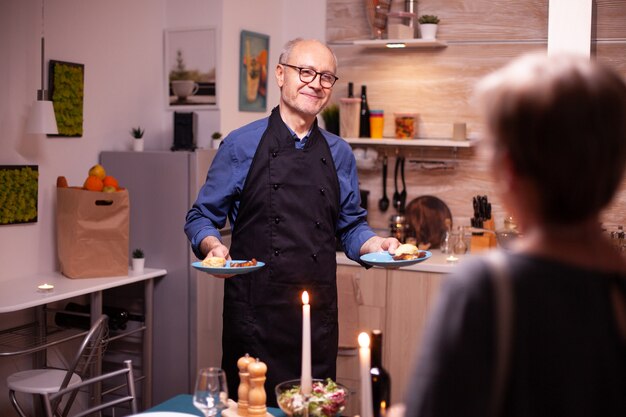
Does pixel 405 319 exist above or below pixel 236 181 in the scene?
below

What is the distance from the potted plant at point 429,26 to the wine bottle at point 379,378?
291cm

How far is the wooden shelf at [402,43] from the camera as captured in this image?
427cm

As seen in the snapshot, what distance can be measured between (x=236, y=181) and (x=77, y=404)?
1.98 meters

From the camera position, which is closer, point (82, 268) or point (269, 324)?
point (269, 324)

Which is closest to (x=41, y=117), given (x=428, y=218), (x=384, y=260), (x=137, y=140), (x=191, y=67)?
(x=137, y=140)

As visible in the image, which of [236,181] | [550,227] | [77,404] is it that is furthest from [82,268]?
[550,227]

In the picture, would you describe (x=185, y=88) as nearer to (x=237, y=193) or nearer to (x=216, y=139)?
(x=216, y=139)

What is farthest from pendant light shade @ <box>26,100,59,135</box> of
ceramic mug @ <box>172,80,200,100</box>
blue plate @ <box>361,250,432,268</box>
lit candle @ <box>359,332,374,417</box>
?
lit candle @ <box>359,332,374,417</box>

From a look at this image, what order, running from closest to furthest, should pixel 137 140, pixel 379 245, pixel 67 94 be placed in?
pixel 379 245
pixel 67 94
pixel 137 140

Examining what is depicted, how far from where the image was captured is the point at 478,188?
4.41 metres

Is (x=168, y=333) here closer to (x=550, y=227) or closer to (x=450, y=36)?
(x=450, y=36)

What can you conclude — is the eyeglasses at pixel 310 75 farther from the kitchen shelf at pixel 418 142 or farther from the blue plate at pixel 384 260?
the kitchen shelf at pixel 418 142

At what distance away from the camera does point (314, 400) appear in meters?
1.71

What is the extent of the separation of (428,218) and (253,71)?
1.29 m
